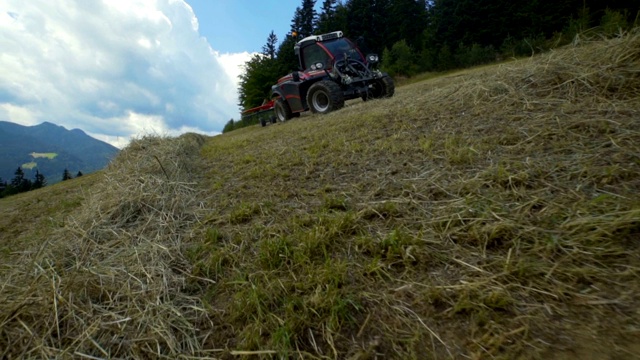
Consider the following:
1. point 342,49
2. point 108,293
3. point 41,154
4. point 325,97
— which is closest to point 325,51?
point 342,49

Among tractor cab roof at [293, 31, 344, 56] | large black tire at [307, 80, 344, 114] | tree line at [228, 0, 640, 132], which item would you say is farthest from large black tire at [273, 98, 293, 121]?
tree line at [228, 0, 640, 132]

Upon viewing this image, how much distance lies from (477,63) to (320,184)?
24.5m

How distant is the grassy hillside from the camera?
1233 millimetres

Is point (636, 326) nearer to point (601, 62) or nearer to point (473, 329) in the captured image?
point (473, 329)

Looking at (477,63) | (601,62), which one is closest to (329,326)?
(601,62)

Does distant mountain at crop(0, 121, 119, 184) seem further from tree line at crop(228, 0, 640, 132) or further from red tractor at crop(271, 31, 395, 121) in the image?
red tractor at crop(271, 31, 395, 121)

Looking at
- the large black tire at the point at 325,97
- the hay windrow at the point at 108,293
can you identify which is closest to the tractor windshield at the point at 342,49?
the large black tire at the point at 325,97

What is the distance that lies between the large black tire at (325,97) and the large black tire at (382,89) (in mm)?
1128

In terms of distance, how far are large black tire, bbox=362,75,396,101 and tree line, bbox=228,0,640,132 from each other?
640 inches

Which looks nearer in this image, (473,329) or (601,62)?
(473,329)

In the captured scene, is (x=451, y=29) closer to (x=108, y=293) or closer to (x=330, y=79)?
(x=330, y=79)

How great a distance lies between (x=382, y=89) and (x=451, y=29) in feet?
91.8

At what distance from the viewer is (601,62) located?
3.36 meters

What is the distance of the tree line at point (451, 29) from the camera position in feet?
76.5
